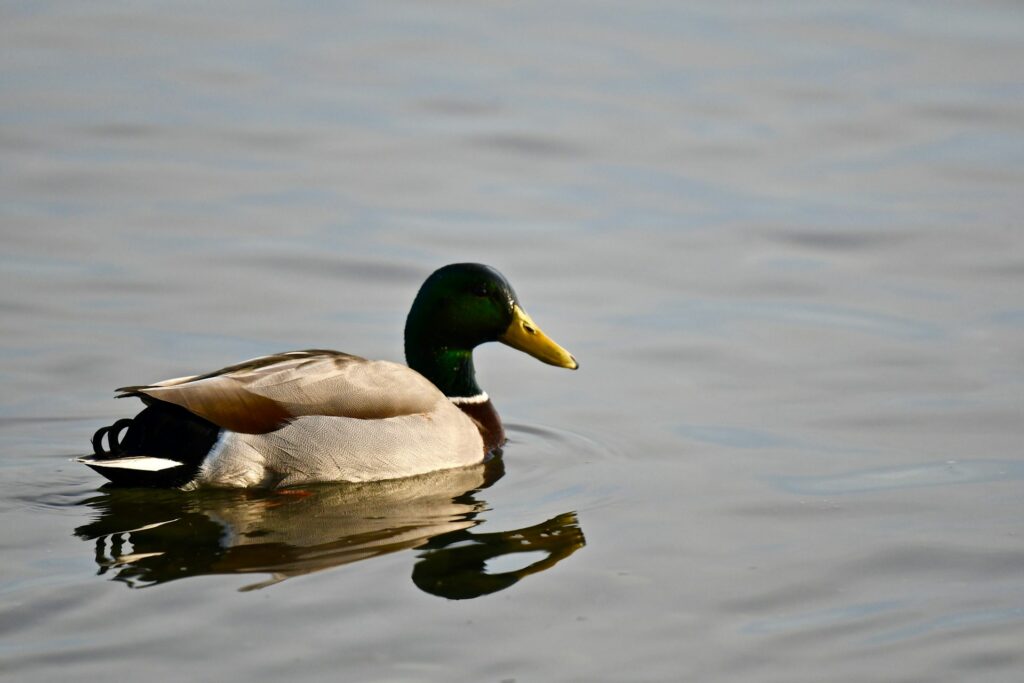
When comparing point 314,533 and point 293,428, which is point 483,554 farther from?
point 293,428

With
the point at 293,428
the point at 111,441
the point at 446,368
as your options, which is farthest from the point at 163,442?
the point at 446,368

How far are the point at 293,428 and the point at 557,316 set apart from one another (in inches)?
129

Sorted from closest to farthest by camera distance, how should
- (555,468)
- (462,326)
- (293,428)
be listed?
(293,428)
(555,468)
(462,326)

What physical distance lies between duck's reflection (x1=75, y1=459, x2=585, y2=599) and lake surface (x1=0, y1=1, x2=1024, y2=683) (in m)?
0.03

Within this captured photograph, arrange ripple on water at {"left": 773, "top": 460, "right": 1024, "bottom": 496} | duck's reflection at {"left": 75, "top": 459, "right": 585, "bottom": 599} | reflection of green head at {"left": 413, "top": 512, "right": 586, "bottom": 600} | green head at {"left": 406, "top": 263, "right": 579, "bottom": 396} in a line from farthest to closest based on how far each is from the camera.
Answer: green head at {"left": 406, "top": 263, "right": 579, "bottom": 396} < ripple on water at {"left": 773, "top": 460, "right": 1024, "bottom": 496} < duck's reflection at {"left": 75, "top": 459, "right": 585, "bottom": 599} < reflection of green head at {"left": 413, "top": 512, "right": 586, "bottom": 600}

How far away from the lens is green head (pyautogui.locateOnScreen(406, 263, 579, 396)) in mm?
10188

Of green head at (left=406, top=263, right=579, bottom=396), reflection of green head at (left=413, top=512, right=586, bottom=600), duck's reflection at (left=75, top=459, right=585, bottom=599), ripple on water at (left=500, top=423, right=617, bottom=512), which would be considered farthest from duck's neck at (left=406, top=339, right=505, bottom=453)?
reflection of green head at (left=413, top=512, right=586, bottom=600)

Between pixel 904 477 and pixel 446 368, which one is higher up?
pixel 446 368

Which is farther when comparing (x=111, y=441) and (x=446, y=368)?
(x=446, y=368)

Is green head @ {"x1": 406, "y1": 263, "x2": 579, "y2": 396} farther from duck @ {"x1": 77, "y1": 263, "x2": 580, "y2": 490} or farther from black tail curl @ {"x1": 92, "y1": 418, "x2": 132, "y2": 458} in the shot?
black tail curl @ {"x1": 92, "y1": 418, "x2": 132, "y2": 458}

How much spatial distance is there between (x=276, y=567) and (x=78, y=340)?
4.20 meters

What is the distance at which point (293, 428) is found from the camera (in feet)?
30.3

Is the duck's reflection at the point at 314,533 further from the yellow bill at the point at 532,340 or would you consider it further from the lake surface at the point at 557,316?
the yellow bill at the point at 532,340

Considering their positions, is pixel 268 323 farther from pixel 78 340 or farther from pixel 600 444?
pixel 600 444
